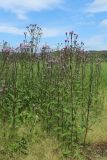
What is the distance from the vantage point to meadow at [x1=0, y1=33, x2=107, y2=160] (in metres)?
8.00

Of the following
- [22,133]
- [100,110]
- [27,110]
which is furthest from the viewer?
[100,110]

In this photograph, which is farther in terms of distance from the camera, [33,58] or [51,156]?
[33,58]

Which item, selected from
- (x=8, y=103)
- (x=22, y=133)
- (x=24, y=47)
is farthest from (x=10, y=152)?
(x=24, y=47)

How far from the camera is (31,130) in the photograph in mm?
8430

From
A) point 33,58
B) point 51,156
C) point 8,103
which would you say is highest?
point 33,58

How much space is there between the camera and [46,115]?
8875 millimetres

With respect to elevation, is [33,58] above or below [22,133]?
above

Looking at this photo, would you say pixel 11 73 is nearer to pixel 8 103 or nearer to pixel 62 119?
pixel 8 103

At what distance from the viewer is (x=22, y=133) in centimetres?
830

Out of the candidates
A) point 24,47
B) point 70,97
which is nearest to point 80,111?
point 70,97

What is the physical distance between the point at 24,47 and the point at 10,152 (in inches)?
121

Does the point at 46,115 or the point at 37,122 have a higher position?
the point at 46,115

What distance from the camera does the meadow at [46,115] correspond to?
800 cm

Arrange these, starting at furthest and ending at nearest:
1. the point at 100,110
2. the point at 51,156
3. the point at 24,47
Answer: the point at 100,110 → the point at 24,47 → the point at 51,156
